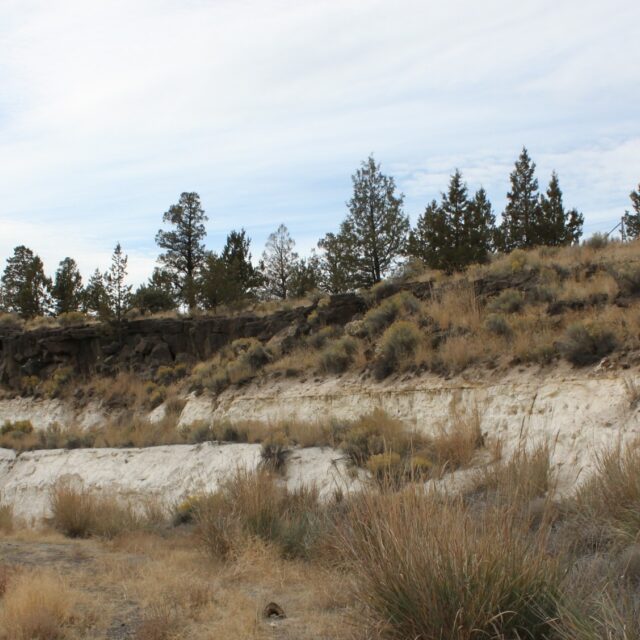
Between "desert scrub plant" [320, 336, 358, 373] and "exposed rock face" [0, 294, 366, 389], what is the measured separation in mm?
4104

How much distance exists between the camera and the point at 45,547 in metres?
10.9

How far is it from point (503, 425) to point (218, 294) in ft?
66.3

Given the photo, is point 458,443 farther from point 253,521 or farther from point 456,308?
point 456,308

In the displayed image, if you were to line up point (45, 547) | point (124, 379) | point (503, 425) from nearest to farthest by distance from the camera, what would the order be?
point (45, 547), point (503, 425), point (124, 379)

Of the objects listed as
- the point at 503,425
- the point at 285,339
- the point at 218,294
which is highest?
the point at 218,294

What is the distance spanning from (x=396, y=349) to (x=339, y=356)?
8.34 ft

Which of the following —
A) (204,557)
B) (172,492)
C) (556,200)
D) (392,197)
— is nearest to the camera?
(204,557)

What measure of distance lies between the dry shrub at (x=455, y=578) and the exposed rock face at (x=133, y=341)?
20197 mm

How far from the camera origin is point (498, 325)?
17.2m

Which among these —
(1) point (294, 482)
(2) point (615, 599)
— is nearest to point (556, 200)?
(1) point (294, 482)

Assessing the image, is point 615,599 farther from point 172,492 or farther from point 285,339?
point 285,339

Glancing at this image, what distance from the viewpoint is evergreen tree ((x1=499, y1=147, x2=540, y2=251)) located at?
3534cm

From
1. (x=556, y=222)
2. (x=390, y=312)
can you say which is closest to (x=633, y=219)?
(x=556, y=222)

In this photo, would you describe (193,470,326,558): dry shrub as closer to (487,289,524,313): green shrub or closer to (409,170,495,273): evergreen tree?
(487,289,524,313): green shrub
